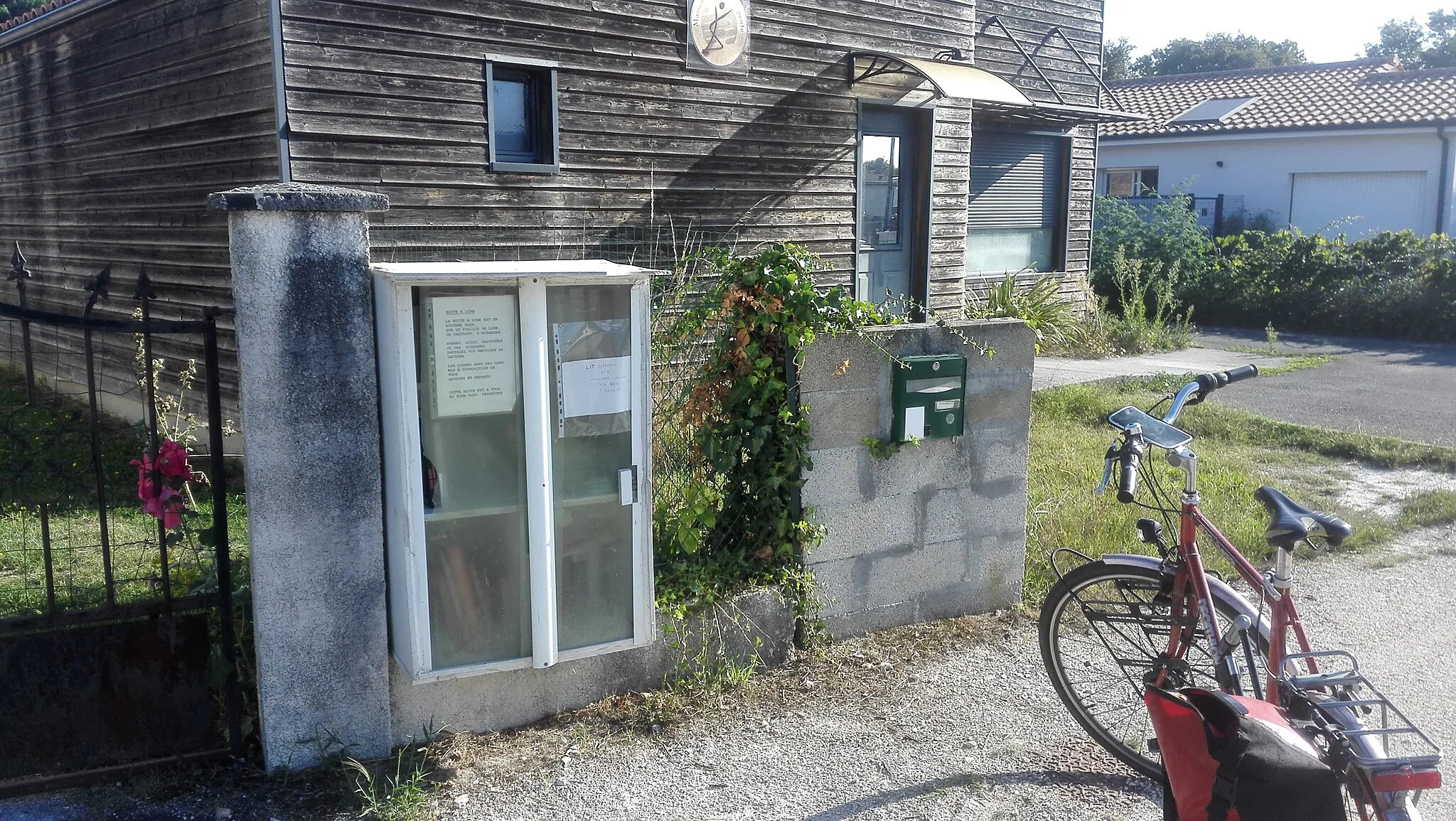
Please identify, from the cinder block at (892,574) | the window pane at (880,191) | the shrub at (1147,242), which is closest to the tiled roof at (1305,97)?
the shrub at (1147,242)

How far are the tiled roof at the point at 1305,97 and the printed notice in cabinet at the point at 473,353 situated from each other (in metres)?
20.0

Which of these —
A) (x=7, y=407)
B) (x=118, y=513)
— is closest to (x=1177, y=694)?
(x=118, y=513)

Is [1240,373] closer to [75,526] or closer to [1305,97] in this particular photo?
[75,526]

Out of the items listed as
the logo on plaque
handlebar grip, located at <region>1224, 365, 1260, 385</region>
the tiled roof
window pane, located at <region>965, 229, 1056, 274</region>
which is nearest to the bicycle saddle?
handlebar grip, located at <region>1224, 365, 1260, 385</region>

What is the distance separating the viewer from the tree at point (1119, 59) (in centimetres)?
6381

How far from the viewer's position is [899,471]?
15.5 feet

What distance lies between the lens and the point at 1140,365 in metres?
13.0

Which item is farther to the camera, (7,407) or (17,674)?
(7,407)

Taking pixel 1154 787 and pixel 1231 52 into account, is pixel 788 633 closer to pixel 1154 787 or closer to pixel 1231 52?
pixel 1154 787

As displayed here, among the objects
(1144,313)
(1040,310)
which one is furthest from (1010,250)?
(1144,313)

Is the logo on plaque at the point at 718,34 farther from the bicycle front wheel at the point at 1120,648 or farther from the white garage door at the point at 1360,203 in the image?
the white garage door at the point at 1360,203

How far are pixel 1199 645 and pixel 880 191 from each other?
8330mm

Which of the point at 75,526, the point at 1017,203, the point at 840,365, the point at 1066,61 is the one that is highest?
the point at 1066,61

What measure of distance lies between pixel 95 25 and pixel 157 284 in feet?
7.69
